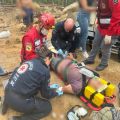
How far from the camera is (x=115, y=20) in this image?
15.0ft

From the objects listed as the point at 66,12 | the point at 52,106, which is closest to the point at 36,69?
the point at 52,106

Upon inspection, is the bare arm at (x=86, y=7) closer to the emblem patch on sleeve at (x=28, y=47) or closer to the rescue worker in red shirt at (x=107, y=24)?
the rescue worker in red shirt at (x=107, y=24)

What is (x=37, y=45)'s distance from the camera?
4520 millimetres

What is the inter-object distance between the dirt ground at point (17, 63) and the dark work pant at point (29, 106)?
12 cm

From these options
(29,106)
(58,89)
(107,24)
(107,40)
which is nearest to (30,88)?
(29,106)

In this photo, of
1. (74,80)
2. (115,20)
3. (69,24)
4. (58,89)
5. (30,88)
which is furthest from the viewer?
(69,24)

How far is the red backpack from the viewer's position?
15.1ft

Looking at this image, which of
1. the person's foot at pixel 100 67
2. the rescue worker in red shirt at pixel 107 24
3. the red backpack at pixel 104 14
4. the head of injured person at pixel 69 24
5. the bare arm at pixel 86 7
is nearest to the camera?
the rescue worker in red shirt at pixel 107 24

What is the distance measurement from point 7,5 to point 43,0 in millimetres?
1052

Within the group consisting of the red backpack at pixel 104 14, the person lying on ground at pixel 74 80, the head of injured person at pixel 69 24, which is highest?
the red backpack at pixel 104 14

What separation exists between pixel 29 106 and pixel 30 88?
0.27 metres

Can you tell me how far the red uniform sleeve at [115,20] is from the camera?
4.41 m

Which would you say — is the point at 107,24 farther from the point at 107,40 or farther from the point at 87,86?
the point at 87,86

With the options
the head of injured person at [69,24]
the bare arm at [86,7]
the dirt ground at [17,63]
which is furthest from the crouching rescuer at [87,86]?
the bare arm at [86,7]
